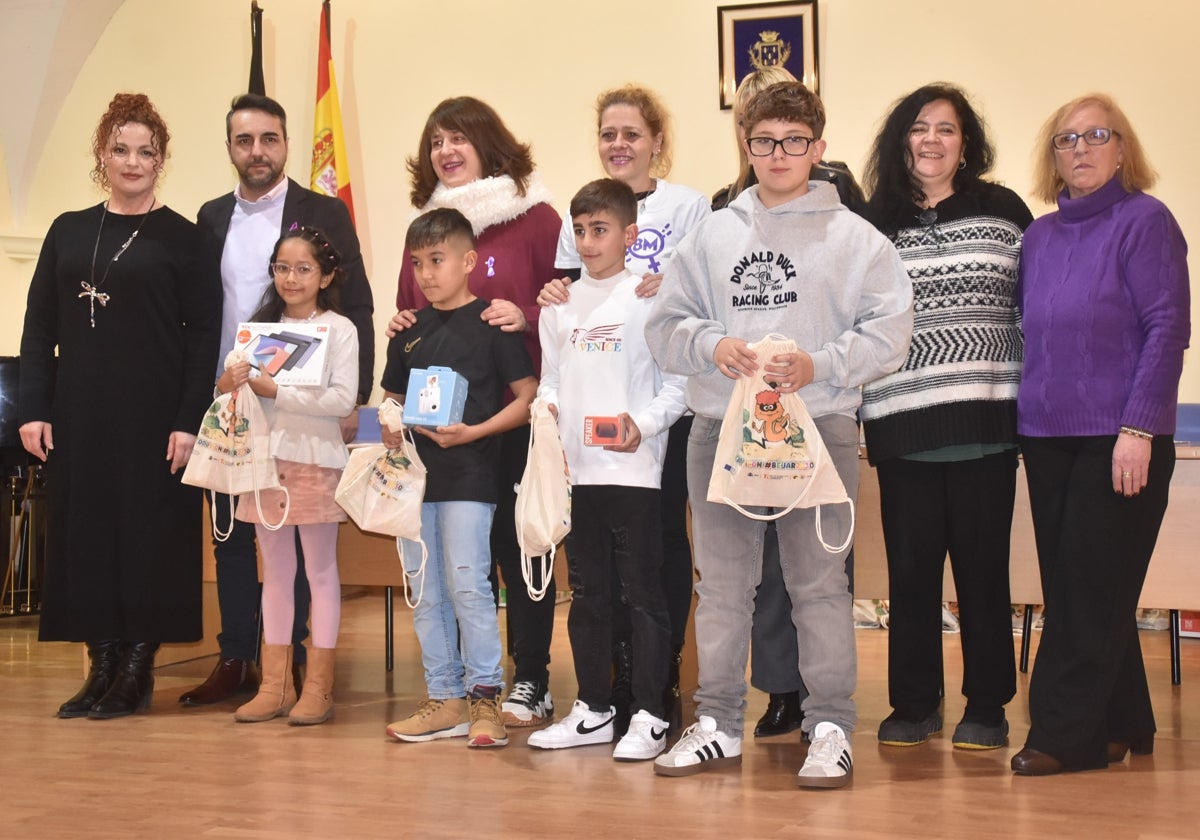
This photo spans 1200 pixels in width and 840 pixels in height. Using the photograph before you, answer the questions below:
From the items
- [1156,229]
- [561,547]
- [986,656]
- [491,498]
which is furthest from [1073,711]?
[561,547]

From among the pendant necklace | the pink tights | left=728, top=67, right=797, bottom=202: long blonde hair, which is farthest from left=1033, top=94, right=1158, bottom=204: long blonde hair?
the pendant necklace

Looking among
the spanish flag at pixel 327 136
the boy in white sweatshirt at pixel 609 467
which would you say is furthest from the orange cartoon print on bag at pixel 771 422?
the spanish flag at pixel 327 136

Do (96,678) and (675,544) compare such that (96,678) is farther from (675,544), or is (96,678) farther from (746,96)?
(746,96)

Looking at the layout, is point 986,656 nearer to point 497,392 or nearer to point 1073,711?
point 1073,711

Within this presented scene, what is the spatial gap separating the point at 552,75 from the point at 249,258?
3.32 m

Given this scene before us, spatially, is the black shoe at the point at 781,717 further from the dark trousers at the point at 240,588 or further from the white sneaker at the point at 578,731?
the dark trousers at the point at 240,588

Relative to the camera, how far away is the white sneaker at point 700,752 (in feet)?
8.94

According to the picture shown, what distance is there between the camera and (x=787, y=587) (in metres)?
2.77

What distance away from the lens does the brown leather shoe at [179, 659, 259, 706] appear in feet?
11.9

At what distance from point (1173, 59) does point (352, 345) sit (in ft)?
14.5

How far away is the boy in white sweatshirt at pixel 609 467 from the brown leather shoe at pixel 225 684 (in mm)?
1112

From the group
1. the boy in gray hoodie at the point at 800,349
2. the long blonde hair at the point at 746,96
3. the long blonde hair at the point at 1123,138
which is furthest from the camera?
the long blonde hair at the point at 746,96

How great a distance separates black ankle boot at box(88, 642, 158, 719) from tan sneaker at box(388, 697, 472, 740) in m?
0.81

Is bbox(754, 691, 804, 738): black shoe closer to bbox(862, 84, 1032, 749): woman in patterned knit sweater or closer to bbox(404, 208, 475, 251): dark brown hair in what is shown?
bbox(862, 84, 1032, 749): woman in patterned knit sweater
